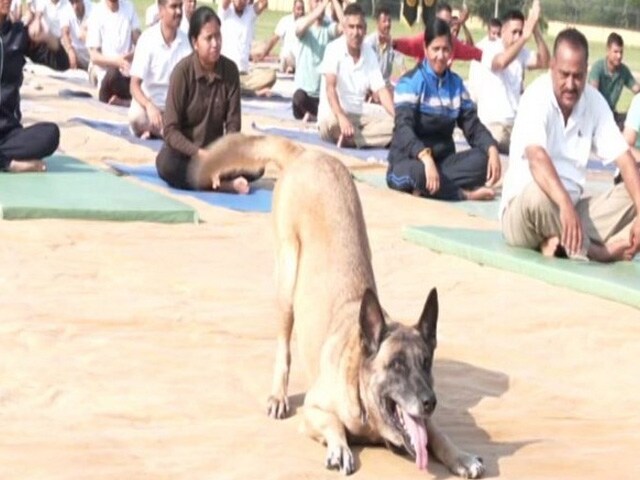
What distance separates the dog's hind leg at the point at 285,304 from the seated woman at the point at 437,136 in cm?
477

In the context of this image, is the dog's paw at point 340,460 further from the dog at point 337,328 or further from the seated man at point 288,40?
the seated man at point 288,40

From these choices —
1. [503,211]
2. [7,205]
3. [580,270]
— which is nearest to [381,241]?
[503,211]

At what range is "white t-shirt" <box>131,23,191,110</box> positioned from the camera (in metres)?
13.4

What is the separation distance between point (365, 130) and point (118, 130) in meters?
2.31

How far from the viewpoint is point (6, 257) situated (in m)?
8.35

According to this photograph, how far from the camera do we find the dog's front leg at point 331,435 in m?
5.03

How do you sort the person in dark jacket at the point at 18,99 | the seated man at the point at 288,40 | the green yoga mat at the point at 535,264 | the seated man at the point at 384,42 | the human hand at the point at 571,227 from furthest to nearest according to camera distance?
the seated man at the point at 288,40, the seated man at the point at 384,42, the person in dark jacket at the point at 18,99, the human hand at the point at 571,227, the green yoga mat at the point at 535,264

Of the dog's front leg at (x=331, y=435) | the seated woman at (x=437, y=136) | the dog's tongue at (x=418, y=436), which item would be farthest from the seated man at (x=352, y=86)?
the dog's tongue at (x=418, y=436)

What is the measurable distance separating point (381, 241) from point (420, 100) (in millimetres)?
1714

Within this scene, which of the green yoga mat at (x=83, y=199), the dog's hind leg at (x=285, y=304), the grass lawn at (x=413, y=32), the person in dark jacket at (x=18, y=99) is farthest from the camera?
the grass lawn at (x=413, y=32)

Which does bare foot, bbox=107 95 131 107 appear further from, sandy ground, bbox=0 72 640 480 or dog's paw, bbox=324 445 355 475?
dog's paw, bbox=324 445 355 475

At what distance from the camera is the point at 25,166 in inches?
428

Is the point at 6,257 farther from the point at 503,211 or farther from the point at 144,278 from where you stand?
the point at 503,211

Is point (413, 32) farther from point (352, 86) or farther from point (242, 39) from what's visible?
point (352, 86)
